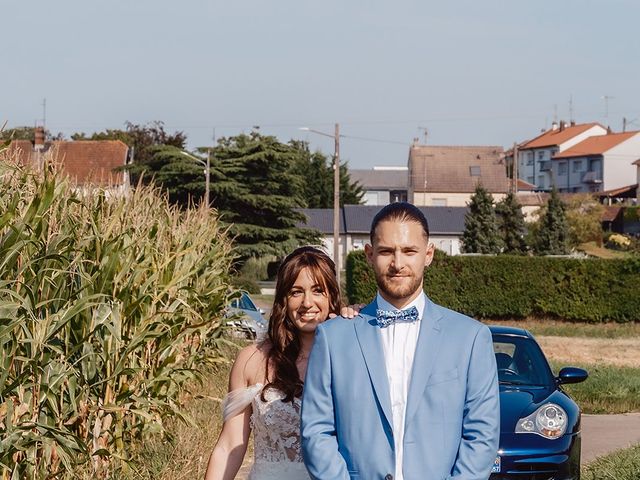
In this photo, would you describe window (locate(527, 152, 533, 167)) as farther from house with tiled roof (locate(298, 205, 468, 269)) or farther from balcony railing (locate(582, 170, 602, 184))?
house with tiled roof (locate(298, 205, 468, 269))

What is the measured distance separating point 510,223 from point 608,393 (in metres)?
53.5

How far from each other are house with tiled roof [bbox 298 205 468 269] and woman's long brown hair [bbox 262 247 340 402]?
259 feet

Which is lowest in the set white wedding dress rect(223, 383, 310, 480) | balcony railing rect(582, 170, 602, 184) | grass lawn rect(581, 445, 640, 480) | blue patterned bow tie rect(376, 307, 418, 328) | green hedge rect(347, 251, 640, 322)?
green hedge rect(347, 251, 640, 322)

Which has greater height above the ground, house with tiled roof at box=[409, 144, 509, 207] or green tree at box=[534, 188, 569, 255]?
house with tiled roof at box=[409, 144, 509, 207]

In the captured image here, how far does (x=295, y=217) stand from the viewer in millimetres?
63750

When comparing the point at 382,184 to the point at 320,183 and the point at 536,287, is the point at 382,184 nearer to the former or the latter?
the point at 320,183

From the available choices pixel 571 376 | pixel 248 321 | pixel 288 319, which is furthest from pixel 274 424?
pixel 248 321

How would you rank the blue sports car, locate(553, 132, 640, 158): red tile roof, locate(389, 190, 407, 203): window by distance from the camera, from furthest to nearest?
locate(389, 190, 407, 203): window < locate(553, 132, 640, 158): red tile roof < the blue sports car

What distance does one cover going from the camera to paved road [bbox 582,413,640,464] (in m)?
13.1

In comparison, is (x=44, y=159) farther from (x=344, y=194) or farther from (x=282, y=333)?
(x=344, y=194)

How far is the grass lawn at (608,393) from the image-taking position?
17703 mm

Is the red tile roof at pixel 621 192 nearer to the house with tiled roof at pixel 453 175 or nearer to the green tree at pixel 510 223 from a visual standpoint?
the house with tiled roof at pixel 453 175

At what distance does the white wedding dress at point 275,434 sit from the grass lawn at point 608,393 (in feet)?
42.6


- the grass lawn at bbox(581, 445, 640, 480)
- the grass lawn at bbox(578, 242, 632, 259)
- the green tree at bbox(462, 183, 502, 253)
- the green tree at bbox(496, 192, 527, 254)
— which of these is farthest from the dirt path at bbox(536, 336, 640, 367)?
the grass lawn at bbox(578, 242, 632, 259)
